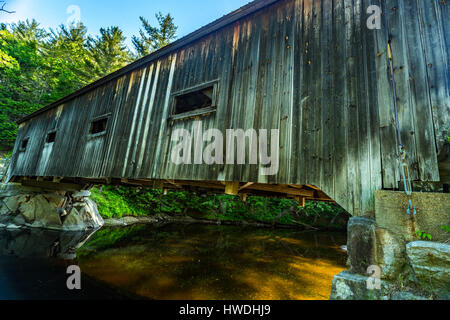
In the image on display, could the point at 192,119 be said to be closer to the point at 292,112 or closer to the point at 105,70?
the point at 292,112

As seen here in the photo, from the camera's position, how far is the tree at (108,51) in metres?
20.7

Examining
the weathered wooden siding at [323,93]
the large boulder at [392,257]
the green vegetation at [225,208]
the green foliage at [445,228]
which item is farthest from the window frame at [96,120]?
the green vegetation at [225,208]

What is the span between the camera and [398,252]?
1913mm

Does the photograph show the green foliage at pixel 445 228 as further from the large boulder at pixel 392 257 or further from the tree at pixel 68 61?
the tree at pixel 68 61

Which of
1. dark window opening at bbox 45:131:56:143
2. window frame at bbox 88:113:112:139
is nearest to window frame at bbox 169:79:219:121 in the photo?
window frame at bbox 88:113:112:139

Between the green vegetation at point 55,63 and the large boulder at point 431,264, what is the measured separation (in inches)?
886

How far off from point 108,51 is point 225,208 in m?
20.4

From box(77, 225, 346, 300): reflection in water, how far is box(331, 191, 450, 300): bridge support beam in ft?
9.64

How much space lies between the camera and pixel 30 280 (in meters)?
4.54

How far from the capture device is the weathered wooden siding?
2.26m

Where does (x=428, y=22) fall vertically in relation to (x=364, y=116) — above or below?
above
